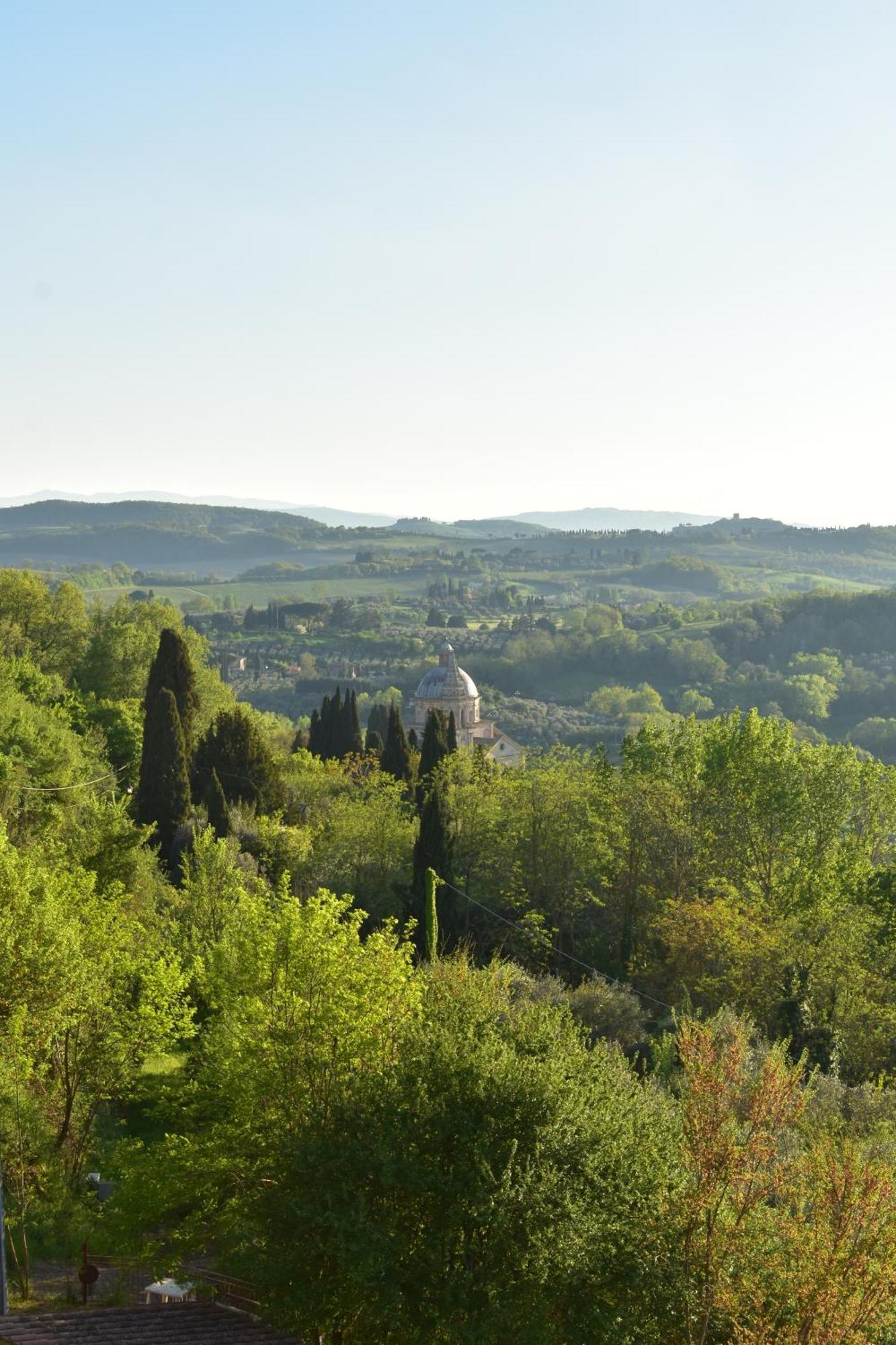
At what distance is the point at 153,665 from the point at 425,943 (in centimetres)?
2008

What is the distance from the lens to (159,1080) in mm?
27344

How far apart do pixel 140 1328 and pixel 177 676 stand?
3720cm

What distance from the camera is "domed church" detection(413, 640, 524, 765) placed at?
387ft

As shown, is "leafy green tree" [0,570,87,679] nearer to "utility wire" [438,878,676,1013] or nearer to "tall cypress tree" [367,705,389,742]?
"tall cypress tree" [367,705,389,742]

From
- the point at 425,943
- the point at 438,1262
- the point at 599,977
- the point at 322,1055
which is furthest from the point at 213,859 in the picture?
the point at 438,1262

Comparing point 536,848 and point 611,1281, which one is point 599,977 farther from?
point 611,1281

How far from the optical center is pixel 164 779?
161 ft

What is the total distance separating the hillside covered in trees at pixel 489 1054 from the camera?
16266mm

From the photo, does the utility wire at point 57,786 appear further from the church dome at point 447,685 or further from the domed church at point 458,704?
the church dome at point 447,685

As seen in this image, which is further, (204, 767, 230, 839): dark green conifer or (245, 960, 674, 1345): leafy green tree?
(204, 767, 230, 839): dark green conifer

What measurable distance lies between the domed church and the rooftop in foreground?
96177 mm

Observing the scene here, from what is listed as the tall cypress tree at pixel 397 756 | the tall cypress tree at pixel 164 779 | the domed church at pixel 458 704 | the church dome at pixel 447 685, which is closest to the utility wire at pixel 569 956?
the tall cypress tree at pixel 164 779

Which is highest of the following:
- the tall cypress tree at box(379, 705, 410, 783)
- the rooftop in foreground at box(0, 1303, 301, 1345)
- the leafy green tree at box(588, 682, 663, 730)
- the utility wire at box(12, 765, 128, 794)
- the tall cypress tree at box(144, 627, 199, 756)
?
the tall cypress tree at box(144, 627, 199, 756)

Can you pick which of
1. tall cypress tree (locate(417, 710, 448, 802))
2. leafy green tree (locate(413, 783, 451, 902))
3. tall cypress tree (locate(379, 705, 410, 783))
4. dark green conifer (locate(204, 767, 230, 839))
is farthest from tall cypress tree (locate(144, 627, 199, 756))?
tall cypress tree (locate(379, 705, 410, 783))
